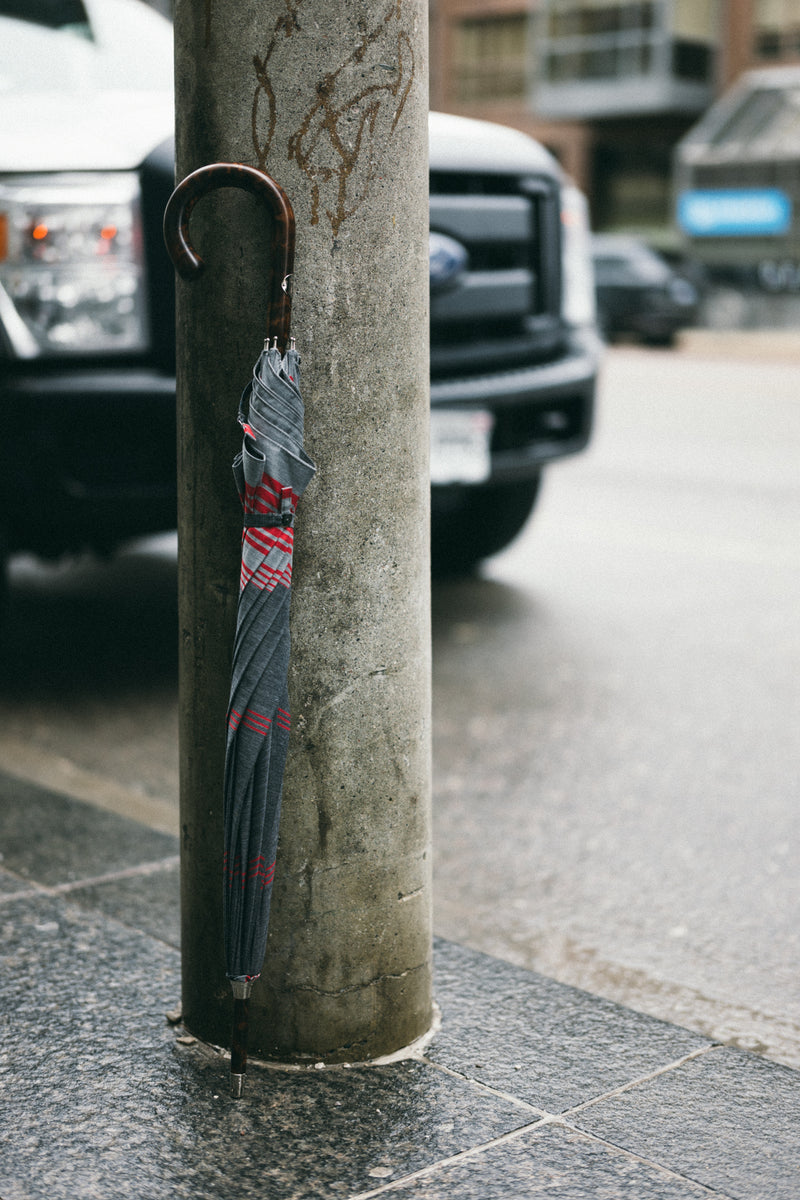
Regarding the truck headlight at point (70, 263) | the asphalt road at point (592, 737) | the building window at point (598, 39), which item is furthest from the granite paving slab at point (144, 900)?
the building window at point (598, 39)

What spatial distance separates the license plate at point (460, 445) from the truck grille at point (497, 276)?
162 mm

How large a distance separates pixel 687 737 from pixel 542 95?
4050 centimetres

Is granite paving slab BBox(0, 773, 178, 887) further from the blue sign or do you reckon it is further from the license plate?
the blue sign

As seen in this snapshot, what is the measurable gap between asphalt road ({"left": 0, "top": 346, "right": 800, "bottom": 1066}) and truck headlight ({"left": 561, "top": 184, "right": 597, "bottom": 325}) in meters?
1.20

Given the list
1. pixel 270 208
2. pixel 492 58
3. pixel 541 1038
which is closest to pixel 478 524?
pixel 541 1038

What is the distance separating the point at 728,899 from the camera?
3.57 metres

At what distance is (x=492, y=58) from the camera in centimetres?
4656

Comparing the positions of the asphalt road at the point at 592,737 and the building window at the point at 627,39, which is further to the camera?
the building window at the point at 627,39

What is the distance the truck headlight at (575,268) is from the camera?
604cm

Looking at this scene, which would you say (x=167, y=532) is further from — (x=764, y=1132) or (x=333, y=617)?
(x=764, y=1132)

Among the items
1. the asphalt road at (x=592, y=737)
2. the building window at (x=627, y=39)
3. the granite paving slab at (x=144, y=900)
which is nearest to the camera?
the granite paving slab at (x=144, y=900)

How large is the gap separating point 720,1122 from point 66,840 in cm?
181

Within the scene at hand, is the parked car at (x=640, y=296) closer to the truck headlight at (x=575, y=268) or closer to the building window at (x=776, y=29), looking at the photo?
the building window at (x=776, y=29)

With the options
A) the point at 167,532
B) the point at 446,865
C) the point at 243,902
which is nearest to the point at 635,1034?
the point at 243,902
